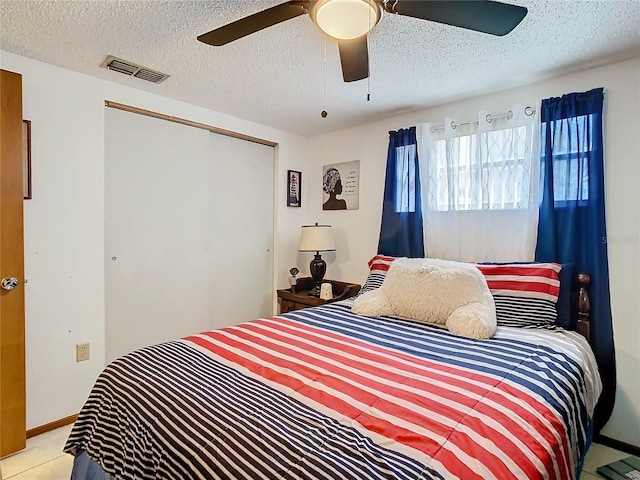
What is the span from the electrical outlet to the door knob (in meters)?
0.59

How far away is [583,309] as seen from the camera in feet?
6.89

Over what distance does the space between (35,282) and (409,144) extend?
276 centimetres

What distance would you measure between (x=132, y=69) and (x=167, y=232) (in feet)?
3.76

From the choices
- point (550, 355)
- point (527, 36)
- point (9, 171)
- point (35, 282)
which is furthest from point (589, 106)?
point (35, 282)

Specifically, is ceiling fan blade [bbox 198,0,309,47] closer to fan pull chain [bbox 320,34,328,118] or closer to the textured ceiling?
the textured ceiling

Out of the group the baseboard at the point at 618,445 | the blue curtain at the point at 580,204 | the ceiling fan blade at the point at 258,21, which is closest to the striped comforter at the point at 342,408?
the blue curtain at the point at 580,204

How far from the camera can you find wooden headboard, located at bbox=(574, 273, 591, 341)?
2088 millimetres

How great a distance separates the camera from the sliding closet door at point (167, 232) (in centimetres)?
255

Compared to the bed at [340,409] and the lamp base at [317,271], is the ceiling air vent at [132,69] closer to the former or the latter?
the bed at [340,409]

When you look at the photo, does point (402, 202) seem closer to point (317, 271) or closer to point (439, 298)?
point (317, 271)

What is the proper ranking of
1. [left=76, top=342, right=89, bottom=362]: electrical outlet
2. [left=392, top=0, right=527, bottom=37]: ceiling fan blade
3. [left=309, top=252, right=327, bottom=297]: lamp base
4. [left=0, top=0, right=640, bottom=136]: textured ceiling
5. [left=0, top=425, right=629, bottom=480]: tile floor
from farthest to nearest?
[left=309, top=252, right=327, bottom=297]: lamp base → [left=76, top=342, right=89, bottom=362]: electrical outlet → [left=0, top=425, right=629, bottom=480]: tile floor → [left=0, top=0, right=640, bottom=136]: textured ceiling → [left=392, top=0, right=527, bottom=37]: ceiling fan blade

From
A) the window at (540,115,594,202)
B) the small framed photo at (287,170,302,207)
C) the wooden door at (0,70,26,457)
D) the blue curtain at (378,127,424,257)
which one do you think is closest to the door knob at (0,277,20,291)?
the wooden door at (0,70,26,457)

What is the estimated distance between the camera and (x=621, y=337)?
2.08 meters

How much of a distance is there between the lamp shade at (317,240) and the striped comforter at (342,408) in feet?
4.85
